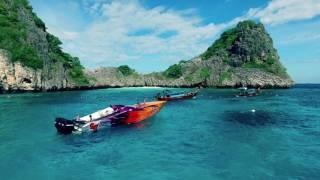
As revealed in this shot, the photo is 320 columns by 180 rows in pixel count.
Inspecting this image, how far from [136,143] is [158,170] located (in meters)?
9.33

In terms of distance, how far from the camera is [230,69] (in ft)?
534

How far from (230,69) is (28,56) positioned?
8207 centimetres

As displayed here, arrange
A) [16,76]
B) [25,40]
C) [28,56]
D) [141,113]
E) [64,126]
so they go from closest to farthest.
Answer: [64,126], [141,113], [16,76], [28,56], [25,40]

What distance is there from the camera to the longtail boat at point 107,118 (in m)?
40.0

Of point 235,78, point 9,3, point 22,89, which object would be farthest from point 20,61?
point 235,78

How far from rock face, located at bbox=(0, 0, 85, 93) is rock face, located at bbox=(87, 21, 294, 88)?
25.4 metres

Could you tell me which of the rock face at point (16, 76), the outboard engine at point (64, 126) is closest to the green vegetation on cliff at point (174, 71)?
the rock face at point (16, 76)

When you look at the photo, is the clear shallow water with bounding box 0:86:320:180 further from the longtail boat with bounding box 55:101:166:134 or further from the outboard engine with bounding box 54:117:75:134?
the longtail boat with bounding box 55:101:166:134

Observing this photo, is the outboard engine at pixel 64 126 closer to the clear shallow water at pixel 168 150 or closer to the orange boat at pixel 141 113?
the clear shallow water at pixel 168 150

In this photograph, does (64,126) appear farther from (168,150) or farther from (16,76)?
(16,76)

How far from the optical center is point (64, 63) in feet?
497

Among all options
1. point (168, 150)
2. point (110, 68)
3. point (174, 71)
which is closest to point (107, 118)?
point (168, 150)

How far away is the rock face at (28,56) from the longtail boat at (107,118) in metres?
73.0

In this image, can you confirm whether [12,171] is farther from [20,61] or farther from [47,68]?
[47,68]
